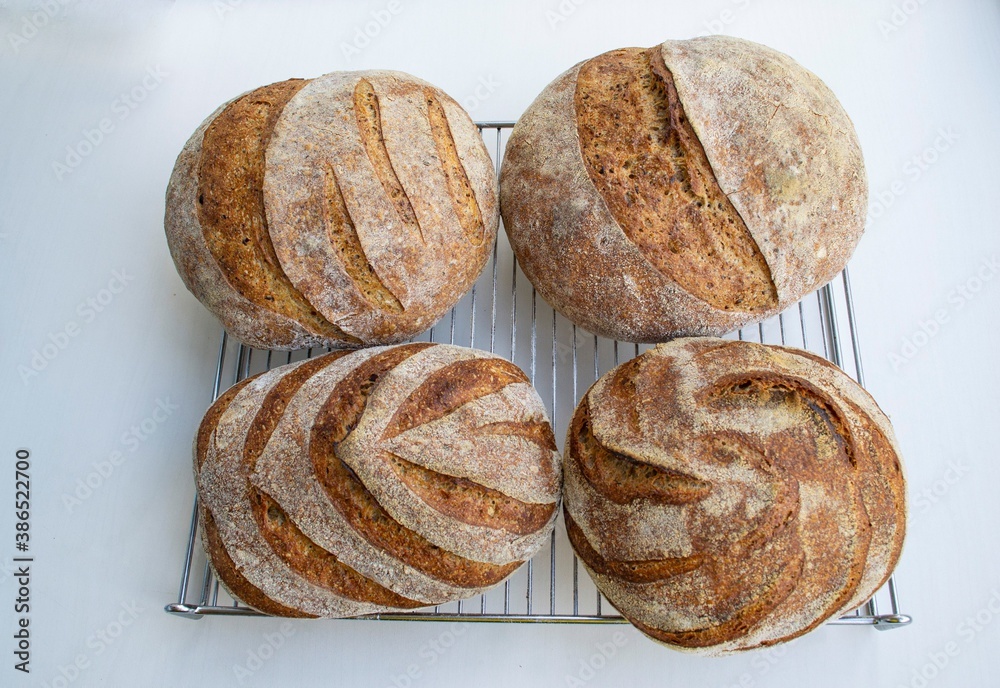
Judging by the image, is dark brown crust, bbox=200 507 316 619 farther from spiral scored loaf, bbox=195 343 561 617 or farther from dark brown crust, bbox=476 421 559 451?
dark brown crust, bbox=476 421 559 451

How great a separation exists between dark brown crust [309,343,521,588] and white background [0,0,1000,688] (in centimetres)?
56

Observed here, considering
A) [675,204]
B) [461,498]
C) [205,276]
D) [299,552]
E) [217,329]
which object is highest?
[675,204]

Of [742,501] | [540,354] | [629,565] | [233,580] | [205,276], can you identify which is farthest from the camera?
[540,354]

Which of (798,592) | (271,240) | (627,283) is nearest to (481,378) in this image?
(627,283)

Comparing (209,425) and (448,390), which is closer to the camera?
(448,390)

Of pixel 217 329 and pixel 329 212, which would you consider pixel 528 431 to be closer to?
pixel 329 212

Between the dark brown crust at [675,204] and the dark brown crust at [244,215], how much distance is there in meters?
0.83

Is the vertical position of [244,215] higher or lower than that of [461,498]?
higher

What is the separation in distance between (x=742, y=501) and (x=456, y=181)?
1.05 m

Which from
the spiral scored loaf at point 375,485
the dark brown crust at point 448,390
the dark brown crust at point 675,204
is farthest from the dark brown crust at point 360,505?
the dark brown crust at point 675,204

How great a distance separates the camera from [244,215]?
1659 mm

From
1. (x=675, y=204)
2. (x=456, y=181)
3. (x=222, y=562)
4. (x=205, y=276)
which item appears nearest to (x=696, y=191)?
(x=675, y=204)

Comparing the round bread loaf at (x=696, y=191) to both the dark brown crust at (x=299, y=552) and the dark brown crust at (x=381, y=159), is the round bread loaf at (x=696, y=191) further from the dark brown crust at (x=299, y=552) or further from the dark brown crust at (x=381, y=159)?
the dark brown crust at (x=299, y=552)

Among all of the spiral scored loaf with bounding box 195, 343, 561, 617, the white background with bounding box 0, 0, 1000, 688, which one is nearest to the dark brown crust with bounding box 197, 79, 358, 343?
the spiral scored loaf with bounding box 195, 343, 561, 617
